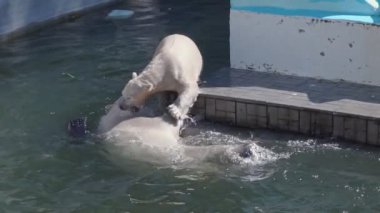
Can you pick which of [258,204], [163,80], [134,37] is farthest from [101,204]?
[134,37]

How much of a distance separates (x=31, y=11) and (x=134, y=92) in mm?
4786

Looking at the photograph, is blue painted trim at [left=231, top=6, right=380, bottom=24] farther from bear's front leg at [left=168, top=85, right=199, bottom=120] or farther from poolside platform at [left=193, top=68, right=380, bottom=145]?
bear's front leg at [left=168, top=85, right=199, bottom=120]

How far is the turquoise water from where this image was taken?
7.24m

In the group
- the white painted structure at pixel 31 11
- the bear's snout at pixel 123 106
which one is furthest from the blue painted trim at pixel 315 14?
the white painted structure at pixel 31 11

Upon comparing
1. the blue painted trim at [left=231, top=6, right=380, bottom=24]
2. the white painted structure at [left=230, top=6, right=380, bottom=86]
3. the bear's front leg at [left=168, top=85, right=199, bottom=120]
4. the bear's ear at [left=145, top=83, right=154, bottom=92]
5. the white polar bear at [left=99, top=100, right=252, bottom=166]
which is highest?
the blue painted trim at [left=231, top=6, right=380, bottom=24]

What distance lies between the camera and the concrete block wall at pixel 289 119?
325 inches

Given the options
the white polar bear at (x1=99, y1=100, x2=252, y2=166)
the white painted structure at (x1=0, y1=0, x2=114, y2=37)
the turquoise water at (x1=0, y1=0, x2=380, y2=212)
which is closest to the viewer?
the turquoise water at (x1=0, y1=0, x2=380, y2=212)

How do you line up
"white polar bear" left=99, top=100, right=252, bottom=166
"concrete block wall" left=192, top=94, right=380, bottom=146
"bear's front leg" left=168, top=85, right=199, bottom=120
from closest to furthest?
"white polar bear" left=99, top=100, right=252, bottom=166
"concrete block wall" left=192, top=94, right=380, bottom=146
"bear's front leg" left=168, top=85, right=199, bottom=120

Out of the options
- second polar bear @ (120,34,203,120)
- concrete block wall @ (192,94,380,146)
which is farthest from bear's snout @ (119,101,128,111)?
concrete block wall @ (192,94,380,146)

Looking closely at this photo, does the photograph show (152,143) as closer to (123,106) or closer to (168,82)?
(123,106)

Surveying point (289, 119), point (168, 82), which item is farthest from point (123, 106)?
point (289, 119)

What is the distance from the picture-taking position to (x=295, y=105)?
8.53 meters

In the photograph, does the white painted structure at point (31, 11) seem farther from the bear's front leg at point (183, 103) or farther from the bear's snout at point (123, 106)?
the bear's front leg at point (183, 103)

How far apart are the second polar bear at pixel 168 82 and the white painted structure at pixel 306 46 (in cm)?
82
